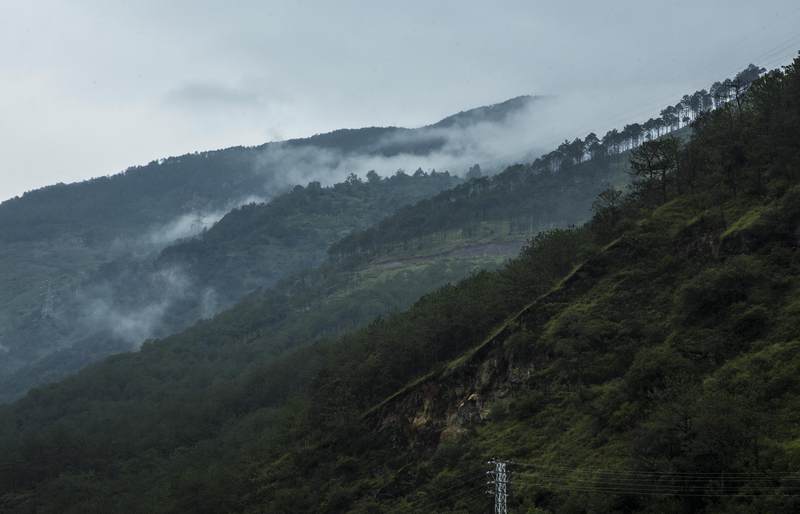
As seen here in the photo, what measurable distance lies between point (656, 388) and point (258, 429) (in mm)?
82643

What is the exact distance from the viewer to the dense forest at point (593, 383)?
41719mm

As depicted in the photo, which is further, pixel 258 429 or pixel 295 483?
pixel 258 429

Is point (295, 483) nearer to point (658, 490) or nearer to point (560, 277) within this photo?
point (560, 277)

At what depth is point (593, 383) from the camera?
198 ft

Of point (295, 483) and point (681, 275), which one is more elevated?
point (681, 275)

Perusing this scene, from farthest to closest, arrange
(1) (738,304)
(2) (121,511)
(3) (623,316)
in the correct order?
(2) (121,511) → (3) (623,316) → (1) (738,304)

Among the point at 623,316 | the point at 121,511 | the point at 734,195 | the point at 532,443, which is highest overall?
the point at 734,195

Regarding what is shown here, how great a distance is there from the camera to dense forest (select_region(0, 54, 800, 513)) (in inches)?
1642

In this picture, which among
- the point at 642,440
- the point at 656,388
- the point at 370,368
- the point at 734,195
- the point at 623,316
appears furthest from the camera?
the point at 370,368

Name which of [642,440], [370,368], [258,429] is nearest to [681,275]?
[642,440]

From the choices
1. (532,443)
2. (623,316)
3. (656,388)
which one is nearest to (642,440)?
(656,388)

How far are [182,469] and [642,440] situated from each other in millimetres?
89178

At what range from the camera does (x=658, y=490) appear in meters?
39.8

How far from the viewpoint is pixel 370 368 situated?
90.6 metres
